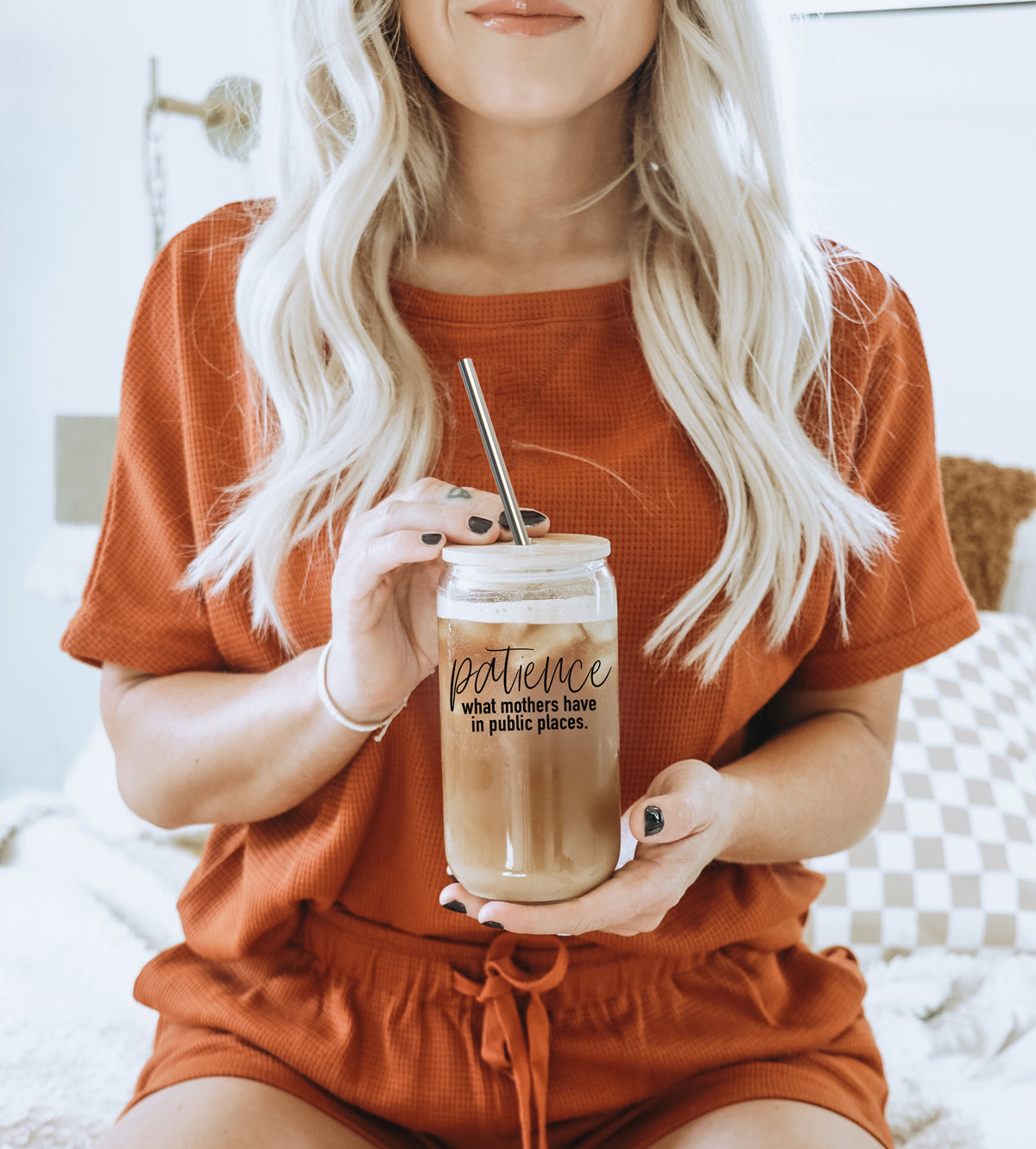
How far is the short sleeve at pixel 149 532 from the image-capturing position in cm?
108

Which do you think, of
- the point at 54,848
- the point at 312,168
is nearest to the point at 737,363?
the point at 312,168

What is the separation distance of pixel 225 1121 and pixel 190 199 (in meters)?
2.49

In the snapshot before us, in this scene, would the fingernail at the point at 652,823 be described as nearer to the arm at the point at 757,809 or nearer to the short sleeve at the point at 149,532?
the arm at the point at 757,809

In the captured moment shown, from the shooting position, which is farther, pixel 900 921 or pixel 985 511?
pixel 985 511

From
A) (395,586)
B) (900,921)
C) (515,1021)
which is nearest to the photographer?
(395,586)

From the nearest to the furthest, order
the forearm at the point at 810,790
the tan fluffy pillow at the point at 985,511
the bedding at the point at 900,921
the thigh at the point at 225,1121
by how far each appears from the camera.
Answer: the thigh at the point at 225,1121 → the forearm at the point at 810,790 → the bedding at the point at 900,921 → the tan fluffy pillow at the point at 985,511

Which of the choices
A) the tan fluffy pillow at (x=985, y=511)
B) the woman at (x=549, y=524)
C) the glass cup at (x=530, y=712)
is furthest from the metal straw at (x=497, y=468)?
the tan fluffy pillow at (x=985, y=511)

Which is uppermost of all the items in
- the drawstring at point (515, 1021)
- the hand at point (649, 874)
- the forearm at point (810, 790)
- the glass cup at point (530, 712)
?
the glass cup at point (530, 712)

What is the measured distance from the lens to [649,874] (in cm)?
79

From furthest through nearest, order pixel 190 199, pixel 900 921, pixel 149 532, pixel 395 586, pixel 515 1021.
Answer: pixel 190 199 < pixel 900 921 < pixel 149 532 < pixel 515 1021 < pixel 395 586

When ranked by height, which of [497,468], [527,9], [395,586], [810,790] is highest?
[527,9]

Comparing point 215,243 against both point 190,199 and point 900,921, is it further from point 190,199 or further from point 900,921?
point 190,199

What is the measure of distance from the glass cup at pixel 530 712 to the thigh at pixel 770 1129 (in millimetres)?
296

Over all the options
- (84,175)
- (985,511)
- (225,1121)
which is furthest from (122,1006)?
(84,175)
